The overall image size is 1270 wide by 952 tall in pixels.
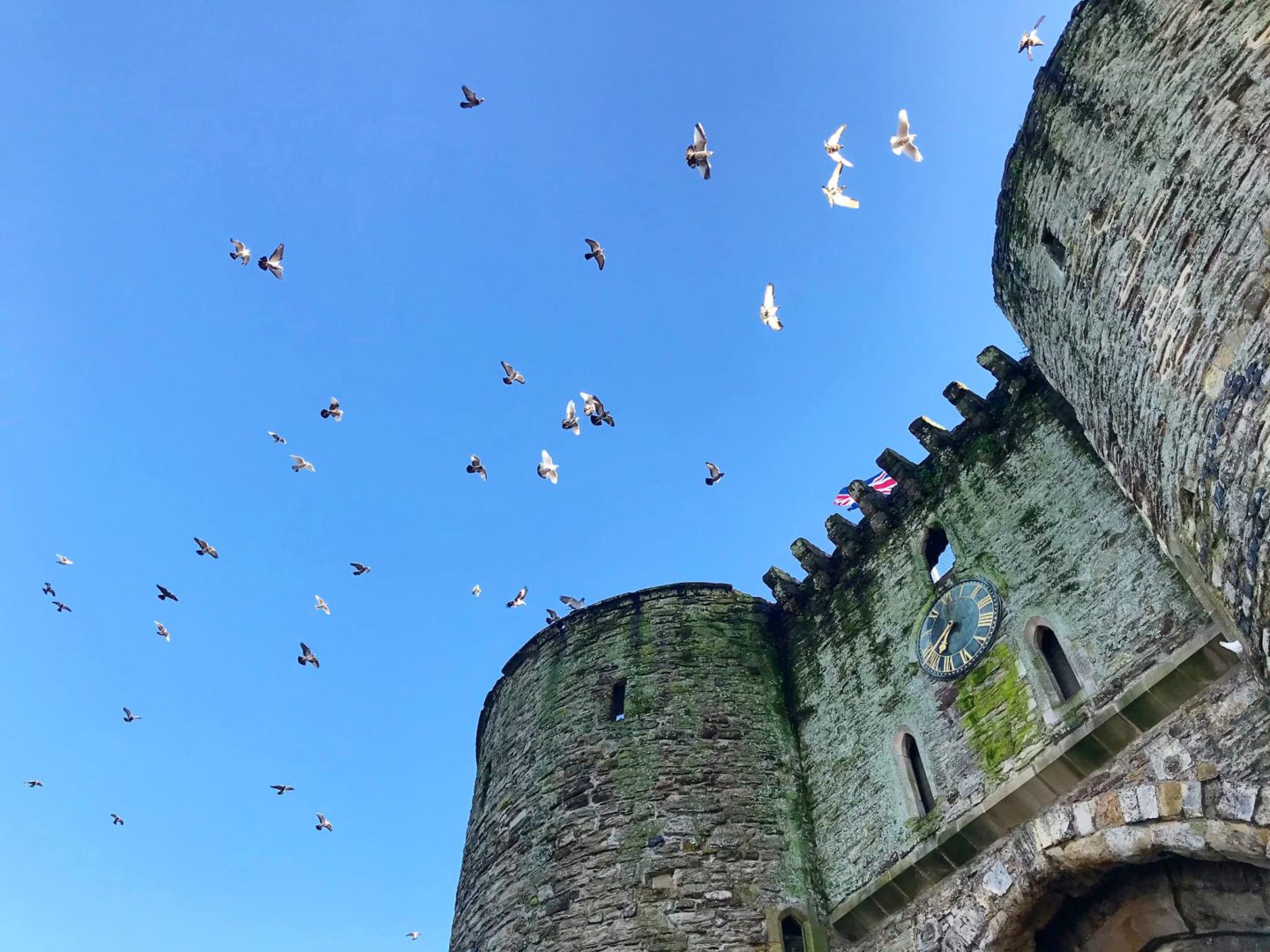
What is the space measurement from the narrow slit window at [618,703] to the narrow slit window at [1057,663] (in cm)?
461

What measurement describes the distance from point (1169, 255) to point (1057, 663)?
3502 mm

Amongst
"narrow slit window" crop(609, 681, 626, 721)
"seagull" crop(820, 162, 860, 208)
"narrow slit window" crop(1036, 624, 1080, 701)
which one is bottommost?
"narrow slit window" crop(1036, 624, 1080, 701)

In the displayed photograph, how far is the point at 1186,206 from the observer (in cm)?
586

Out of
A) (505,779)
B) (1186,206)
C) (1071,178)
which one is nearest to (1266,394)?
(1186,206)

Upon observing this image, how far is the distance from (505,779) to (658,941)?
318cm

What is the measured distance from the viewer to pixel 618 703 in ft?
35.6

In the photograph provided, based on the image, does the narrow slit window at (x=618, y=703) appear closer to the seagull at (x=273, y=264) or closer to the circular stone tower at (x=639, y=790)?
the circular stone tower at (x=639, y=790)

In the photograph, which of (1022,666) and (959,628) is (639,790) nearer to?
(959,628)

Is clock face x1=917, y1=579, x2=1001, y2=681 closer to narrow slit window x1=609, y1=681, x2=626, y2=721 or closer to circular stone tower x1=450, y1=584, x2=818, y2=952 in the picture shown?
circular stone tower x1=450, y1=584, x2=818, y2=952

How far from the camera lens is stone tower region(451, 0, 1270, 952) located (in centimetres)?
578

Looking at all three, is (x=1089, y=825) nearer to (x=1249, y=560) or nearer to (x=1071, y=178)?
(x=1249, y=560)

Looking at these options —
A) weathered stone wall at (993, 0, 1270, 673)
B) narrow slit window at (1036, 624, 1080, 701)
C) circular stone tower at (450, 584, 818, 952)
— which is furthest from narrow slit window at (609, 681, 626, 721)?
weathered stone wall at (993, 0, 1270, 673)

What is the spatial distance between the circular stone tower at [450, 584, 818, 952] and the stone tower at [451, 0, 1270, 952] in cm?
3

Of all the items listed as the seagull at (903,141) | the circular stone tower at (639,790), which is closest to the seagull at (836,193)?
the seagull at (903,141)
